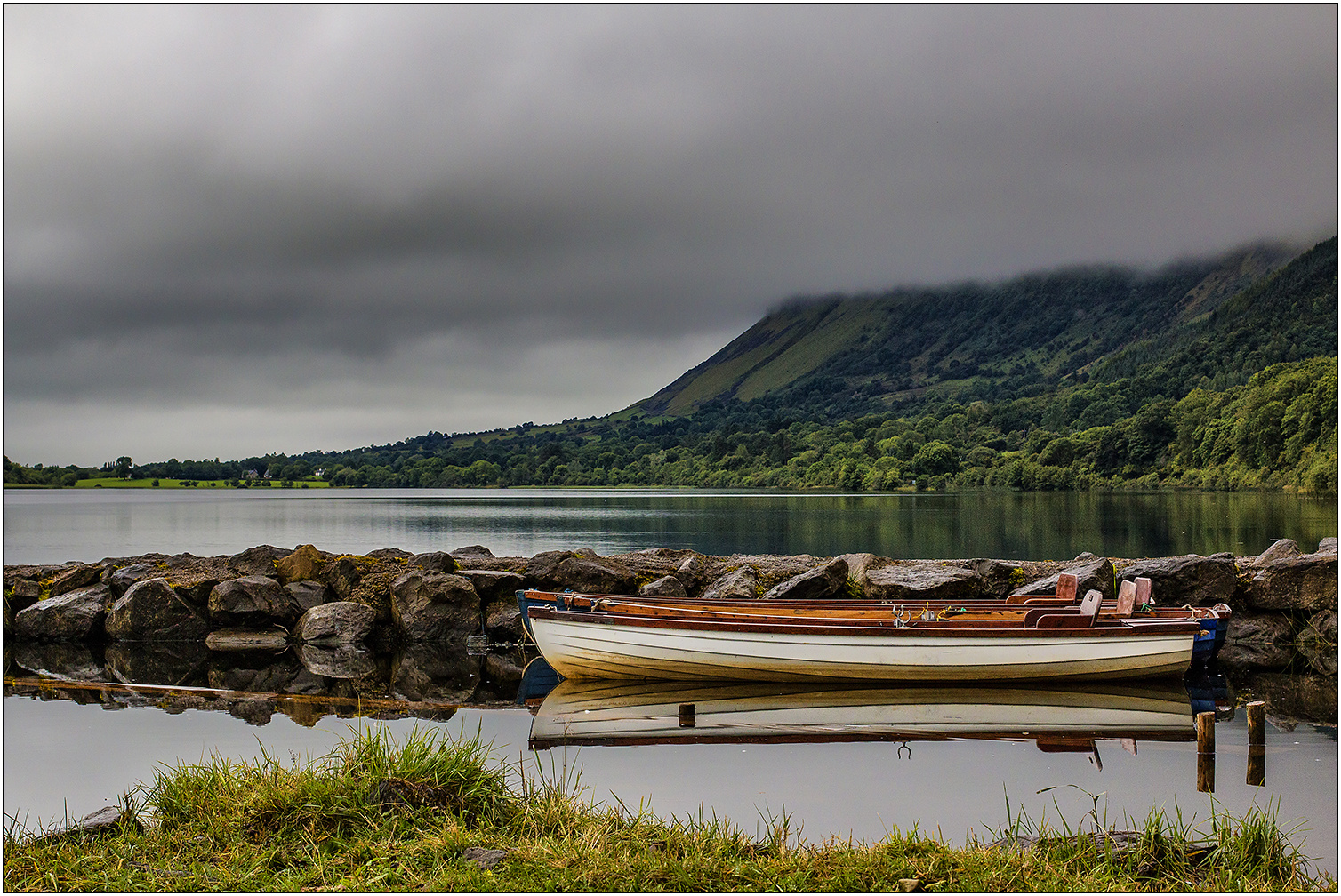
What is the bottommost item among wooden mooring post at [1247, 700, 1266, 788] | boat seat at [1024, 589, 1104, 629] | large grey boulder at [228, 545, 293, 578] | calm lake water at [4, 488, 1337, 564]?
calm lake water at [4, 488, 1337, 564]

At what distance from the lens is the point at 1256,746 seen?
29.5 feet

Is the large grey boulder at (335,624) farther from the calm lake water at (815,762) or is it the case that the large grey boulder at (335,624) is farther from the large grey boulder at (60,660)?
the large grey boulder at (60,660)

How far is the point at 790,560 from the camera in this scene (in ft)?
69.6

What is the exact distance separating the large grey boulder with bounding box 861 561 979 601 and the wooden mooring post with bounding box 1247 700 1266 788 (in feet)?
28.7

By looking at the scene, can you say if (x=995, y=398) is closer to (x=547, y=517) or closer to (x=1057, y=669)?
(x=547, y=517)

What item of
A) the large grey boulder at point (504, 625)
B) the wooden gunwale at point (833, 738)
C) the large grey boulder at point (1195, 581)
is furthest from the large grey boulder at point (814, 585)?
the wooden gunwale at point (833, 738)

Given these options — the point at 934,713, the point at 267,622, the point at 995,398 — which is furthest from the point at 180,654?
the point at 995,398

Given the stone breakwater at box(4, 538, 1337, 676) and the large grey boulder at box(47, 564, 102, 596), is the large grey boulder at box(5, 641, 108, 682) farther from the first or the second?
the large grey boulder at box(47, 564, 102, 596)

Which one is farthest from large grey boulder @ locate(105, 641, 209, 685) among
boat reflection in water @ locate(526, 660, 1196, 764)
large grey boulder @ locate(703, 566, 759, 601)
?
large grey boulder @ locate(703, 566, 759, 601)

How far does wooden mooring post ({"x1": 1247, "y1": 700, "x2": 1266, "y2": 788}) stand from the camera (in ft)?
→ 28.8

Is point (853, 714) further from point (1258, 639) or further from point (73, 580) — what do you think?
point (73, 580)

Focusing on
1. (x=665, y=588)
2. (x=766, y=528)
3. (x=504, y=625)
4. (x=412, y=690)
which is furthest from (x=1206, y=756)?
(x=766, y=528)

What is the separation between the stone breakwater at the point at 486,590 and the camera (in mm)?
17438

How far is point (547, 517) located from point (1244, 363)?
360 feet
